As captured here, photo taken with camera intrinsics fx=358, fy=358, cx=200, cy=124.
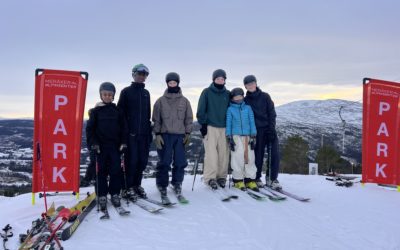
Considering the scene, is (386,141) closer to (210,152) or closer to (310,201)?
(310,201)

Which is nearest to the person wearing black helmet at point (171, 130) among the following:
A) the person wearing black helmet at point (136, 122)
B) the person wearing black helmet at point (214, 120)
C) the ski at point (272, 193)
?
the person wearing black helmet at point (136, 122)

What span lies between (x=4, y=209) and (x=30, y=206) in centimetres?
64

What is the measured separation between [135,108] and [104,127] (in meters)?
0.79

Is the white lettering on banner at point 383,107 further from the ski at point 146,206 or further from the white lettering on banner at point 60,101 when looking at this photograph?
the white lettering on banner at point 60,101

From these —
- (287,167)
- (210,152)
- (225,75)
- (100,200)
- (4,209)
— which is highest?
(225,75)

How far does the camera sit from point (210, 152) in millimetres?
7586

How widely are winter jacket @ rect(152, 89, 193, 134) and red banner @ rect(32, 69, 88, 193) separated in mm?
1471

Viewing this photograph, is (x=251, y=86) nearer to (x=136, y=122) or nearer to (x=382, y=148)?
(x=136, y=122)

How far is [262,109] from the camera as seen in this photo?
25.8 feet

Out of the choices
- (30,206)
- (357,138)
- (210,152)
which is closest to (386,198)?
(210,152)

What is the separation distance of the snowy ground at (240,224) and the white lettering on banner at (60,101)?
1.92m

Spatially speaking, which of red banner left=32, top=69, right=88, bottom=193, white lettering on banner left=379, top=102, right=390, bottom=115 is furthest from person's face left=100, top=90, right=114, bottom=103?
white lettering on banner left=379, top=102, right=390, bottom=115

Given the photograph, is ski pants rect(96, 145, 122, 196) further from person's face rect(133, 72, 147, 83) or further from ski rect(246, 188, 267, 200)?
ski rect(246, 188, 267, 200)

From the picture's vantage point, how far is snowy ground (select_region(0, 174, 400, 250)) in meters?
5.12
